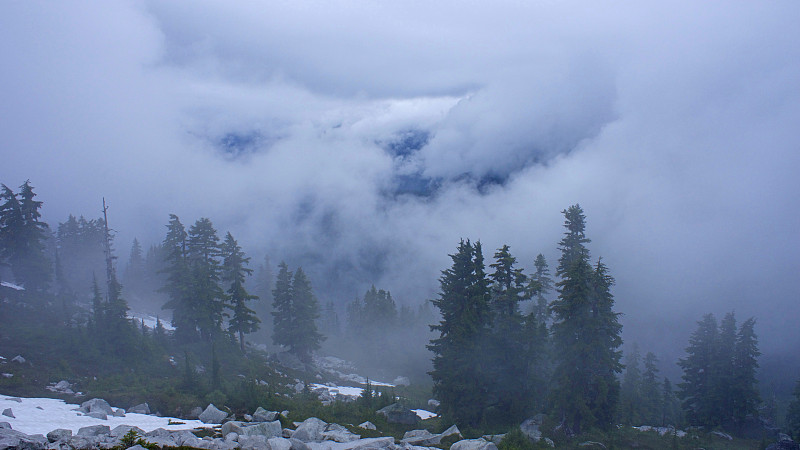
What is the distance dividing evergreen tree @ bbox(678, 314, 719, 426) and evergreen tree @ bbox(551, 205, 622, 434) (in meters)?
23.9

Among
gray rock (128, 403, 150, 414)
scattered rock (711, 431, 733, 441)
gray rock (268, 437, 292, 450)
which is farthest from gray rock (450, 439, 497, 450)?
scattered rock (711, 431, 733, 441)

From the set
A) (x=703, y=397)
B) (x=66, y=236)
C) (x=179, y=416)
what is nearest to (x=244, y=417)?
(x=179, y=416)

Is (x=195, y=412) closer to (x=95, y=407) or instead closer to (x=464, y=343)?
(x=95, y=407)

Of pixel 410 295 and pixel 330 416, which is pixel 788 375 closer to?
pixel 410 295

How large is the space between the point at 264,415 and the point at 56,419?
8.86 metres

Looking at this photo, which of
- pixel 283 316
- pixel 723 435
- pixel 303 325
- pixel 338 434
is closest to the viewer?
pixel 338 434

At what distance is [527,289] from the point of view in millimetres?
31172

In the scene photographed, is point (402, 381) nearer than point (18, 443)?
No

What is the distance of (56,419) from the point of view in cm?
2009

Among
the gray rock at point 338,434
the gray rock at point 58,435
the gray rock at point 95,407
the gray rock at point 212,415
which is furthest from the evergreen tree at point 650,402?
the gray rock at point 58,435

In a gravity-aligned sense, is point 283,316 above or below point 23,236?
below

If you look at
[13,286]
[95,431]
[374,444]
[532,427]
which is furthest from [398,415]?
[13,286]

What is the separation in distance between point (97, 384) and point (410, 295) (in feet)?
554

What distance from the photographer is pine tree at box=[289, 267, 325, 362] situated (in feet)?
183
